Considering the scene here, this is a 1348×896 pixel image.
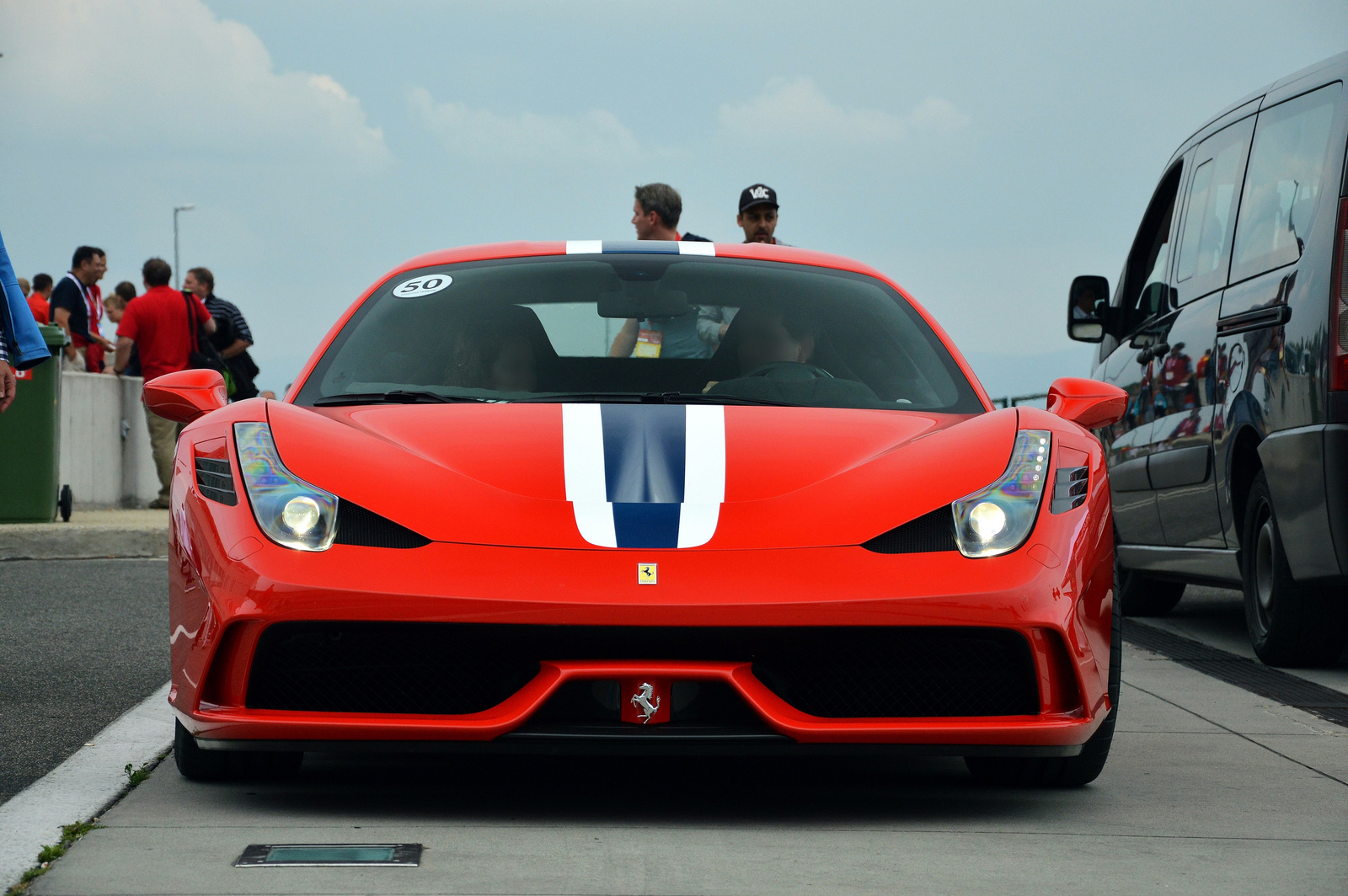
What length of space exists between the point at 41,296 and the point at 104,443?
3723 mm

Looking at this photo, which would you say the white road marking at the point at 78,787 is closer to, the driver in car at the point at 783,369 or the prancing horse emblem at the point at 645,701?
the prancing horse emblem at the point at 645,701

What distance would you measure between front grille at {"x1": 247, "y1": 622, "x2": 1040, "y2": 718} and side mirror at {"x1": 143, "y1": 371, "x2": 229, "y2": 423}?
885 millimetres

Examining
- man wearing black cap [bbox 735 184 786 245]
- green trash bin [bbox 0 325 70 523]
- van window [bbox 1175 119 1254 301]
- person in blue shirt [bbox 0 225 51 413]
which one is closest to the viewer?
person in blue shirt [bbox 0 225 51 413]

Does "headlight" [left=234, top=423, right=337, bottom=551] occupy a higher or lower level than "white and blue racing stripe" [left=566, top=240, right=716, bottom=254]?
lower

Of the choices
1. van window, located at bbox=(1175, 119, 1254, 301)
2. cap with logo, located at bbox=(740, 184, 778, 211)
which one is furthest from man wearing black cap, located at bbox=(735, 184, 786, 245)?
van window, located at bbox=(1175, 119, 1254, 301)

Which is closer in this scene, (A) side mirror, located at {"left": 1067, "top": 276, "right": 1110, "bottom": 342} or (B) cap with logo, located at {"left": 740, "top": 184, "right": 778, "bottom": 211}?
(A) side mirror, located at {"left": 1067, "top": 276, "right": 1110, "bottom": 342}

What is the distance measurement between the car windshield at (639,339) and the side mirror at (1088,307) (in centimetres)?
313

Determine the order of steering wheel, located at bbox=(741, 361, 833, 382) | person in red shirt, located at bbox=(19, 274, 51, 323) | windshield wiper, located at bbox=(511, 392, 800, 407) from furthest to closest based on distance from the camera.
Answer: person in red shirt, located at bbox=(19, 274, 51, 323) → steering wheel, located at bbox=(741, 361, 833, 382) → windshield wiper, located at bbox=(511, 392, 800, 407)

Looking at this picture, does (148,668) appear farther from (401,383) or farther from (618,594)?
(618,594)

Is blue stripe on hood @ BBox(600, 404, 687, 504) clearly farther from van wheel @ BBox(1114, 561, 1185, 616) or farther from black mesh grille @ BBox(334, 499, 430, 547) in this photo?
van wheel @ BBox(1114, 561, 1185, 616)

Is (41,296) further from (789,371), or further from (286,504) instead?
(286,504)

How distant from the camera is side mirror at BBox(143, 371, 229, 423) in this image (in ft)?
14.2

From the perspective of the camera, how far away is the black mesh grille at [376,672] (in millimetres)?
3604

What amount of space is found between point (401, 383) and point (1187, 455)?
378 cm
